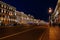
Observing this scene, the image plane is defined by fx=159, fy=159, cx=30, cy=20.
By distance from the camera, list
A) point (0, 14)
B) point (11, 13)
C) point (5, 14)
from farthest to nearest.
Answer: point (11, 13) → point (5, 14) → point (0, 14)

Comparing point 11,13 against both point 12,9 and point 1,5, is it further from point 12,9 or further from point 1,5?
point 1,5

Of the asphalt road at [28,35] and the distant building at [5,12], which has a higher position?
the distant building at [5,12]

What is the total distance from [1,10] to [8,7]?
39.9 ft

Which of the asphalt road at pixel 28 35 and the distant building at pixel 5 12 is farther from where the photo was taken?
the distant building at pixel 5 12

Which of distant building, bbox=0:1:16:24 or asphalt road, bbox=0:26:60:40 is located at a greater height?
distant building, bbox=0:1:16:24

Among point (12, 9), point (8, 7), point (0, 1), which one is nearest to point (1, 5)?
point (0, 1)

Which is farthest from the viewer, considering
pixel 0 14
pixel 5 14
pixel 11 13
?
A: pixel 11 13

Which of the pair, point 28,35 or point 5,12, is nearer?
point 28,35

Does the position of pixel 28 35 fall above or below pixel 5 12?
below

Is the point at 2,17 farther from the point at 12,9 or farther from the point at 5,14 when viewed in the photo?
the point at 12,9

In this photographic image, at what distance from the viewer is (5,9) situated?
105562 millimetres

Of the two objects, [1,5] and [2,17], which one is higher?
A: [1,5]

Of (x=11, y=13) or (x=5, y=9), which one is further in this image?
(x=11, y=13)

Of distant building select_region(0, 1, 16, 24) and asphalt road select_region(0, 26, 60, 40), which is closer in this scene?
asphalt road select_region(0, 26, 60, 40)
